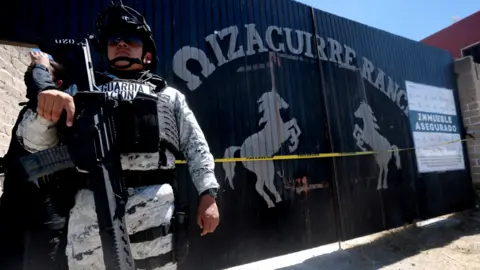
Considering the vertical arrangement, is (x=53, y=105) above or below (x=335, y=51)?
below

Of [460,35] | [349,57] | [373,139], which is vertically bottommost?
[373,139]

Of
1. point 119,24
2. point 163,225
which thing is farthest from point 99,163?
point 119,24

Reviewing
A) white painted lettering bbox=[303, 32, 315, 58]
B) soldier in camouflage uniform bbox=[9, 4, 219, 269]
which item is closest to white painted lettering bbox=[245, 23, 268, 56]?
white painted lettering bbox=[303, 32, 315, 58]

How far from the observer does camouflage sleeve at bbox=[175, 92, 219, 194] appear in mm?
1715

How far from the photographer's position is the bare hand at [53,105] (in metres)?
1.21

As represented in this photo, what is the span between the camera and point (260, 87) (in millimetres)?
3490

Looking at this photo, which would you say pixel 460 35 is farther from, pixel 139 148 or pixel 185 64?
pixel 139 148

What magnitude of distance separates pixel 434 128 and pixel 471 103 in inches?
52.3

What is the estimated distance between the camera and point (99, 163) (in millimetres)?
1323

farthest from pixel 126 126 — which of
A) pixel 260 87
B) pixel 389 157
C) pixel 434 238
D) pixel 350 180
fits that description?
pixel 434 238

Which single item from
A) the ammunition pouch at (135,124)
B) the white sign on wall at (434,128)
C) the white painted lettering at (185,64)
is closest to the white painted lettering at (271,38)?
the white painted lettering at (185,64)

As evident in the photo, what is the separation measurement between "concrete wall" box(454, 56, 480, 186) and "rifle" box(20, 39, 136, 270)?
713cm

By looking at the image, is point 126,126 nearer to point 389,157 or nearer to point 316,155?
point 316,155

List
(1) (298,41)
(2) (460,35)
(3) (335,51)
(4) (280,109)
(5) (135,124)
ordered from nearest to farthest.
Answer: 1. (5) (135,124)
2. (4) (280,109)
3. (1) (298,41)
4. (3) (335,51)
5. (2) (460,35)
